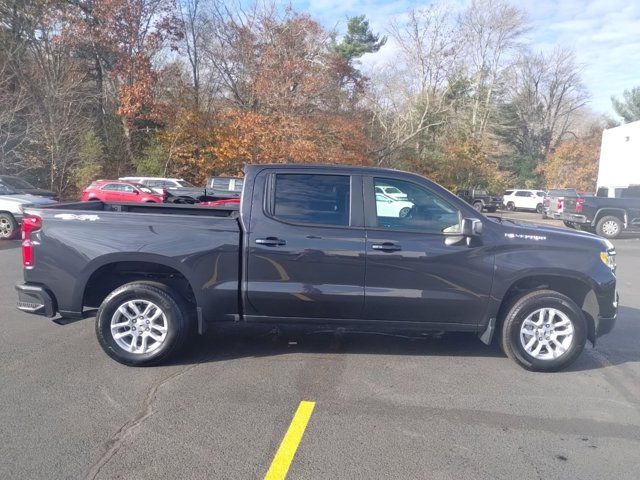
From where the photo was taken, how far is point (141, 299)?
4969mm

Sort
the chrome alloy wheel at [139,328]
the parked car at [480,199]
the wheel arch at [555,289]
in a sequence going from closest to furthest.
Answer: the chrome alloy wheel at [139,328] < the wheel arch at [555,289] < the parked car at [480,199]

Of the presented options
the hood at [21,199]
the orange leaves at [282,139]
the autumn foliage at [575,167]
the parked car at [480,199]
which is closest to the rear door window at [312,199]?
the hood at [21,199]

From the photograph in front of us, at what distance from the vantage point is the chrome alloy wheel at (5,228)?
13.9 metres

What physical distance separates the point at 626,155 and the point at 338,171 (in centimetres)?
2252

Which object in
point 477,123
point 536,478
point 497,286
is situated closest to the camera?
point 536,478

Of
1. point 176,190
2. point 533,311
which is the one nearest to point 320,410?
point 533,311

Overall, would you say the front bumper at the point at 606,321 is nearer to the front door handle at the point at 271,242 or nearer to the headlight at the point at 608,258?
the headlight at the point at 608,258

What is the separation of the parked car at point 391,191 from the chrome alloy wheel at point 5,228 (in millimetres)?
12337

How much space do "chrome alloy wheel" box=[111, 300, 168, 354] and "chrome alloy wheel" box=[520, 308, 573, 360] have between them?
344 centimetres

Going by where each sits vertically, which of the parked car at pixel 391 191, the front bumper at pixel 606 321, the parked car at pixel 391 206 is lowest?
the front bumper at pixel 606 321

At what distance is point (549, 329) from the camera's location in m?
5.06

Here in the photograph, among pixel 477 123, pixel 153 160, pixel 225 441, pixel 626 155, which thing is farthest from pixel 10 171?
pixel 477 123

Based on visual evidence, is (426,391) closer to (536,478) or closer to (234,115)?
(536,478)

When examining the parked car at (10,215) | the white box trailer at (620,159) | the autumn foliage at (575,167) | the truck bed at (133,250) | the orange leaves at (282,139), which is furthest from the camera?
the autumn foliage at (575,167)
